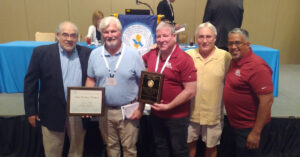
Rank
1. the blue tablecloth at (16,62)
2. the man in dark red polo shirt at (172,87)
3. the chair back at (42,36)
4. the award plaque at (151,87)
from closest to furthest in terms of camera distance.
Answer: the award plaque at (151,87) < the man in dark red polo shirt at (172,87) < the blue tablecloth at (16,62) < the chair back at (42,36)

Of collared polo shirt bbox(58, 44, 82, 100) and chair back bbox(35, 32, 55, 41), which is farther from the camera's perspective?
chair back bbox(35, 32, 55, 41)

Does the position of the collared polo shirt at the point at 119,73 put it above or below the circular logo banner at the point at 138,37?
below

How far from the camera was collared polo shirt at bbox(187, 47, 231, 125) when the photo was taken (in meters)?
1.58

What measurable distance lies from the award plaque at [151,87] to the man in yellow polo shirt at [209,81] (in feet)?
1.41

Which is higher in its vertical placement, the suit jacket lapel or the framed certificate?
the suit jacket lapel

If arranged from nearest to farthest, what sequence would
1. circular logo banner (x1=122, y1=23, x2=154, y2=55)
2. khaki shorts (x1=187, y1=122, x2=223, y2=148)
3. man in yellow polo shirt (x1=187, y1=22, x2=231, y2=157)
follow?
man in yellow polo shirt (x1=187, y1=22, x2=231, y2=157)
khaki shorts (x1=187, y1=122, x2=223, y2=148)
circular logo banner (x1=122, y1=23, x2=154, y2=55)

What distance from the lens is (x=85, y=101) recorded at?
143 cm

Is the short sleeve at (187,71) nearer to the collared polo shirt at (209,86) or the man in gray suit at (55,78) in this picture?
the collared polo shirt at (209,86)

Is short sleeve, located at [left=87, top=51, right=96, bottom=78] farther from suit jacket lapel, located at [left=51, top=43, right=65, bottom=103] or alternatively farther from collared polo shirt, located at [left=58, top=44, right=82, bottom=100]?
suit jacket lapel, located at [left=51, top=43, right=65, bottom=103]

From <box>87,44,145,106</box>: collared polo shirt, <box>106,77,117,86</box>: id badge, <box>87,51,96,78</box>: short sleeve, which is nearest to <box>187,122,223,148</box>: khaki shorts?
<box>87,44,145,106</box>: collared polo shirt

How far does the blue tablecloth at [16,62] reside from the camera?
10.7ft

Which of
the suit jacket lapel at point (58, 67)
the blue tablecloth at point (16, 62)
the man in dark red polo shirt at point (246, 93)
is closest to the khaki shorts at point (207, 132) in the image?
the man in dark red polo shirt at point (246, 93)

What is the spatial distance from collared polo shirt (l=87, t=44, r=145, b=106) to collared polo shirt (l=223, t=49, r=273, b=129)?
0.73 m

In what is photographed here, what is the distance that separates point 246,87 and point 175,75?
54cm
